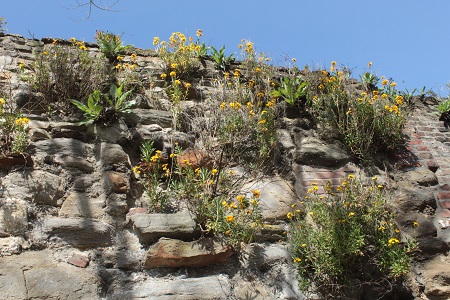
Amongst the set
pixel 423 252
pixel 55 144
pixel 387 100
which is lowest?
pixel 423 252

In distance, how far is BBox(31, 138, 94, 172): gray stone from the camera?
3.42 metres

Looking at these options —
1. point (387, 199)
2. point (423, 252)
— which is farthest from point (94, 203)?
point (423, 252)

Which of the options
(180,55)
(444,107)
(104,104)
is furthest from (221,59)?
(444,107)

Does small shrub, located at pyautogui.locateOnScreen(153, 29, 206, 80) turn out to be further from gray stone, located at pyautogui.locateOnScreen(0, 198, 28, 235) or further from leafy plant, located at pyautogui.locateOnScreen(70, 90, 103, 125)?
gray stone, located at pyautogui.locateOnScreen(0, 198, 28, 235)

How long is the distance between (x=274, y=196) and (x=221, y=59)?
1.82 meters

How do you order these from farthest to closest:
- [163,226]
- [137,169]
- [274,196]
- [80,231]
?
[274,196] → [137,169] → [163,226] → [80,231]

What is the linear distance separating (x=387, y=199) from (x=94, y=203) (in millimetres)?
2137

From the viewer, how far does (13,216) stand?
2.98 m

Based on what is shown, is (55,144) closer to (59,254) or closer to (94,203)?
(94,203)

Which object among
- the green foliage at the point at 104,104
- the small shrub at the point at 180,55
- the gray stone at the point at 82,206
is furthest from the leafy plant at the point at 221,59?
the gray stone at the point at 82,206

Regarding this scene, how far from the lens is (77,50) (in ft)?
14.4

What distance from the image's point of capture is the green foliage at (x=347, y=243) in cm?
326

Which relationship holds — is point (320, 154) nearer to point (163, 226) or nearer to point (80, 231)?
point (163, 226)

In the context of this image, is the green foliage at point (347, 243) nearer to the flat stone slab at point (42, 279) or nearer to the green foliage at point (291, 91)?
the green foliage at point (291, 91)
